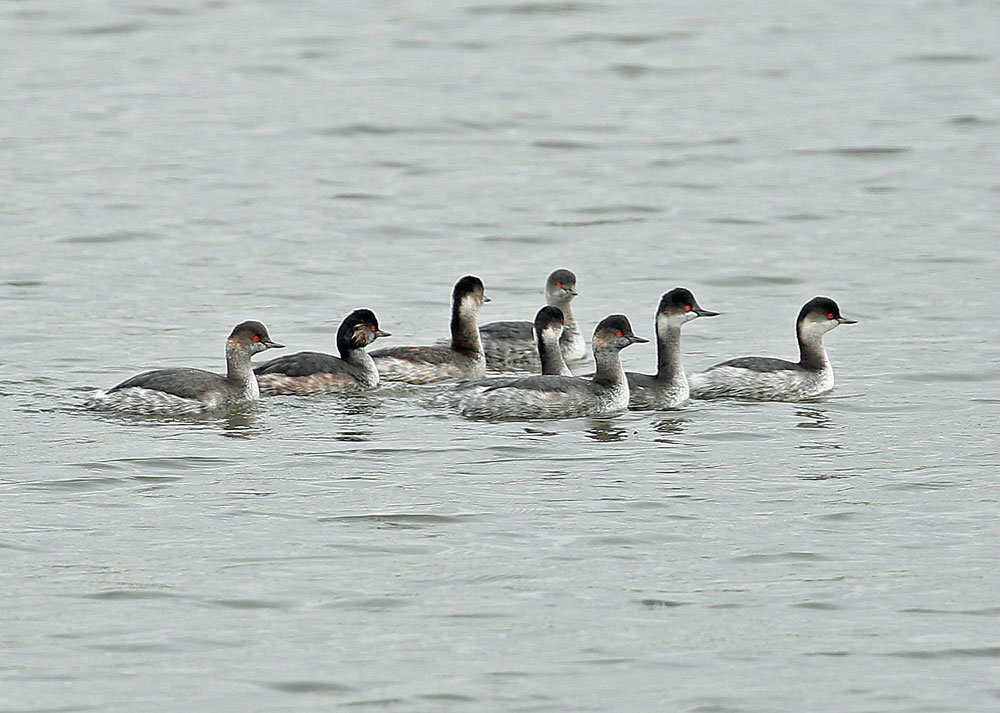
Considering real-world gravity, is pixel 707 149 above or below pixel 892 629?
above

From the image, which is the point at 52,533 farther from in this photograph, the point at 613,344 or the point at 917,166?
the point at 917,166

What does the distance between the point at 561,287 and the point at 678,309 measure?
2.43 metres

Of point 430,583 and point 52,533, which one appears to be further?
point 52,533

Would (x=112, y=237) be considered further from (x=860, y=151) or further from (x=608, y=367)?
(x=860, y=151)

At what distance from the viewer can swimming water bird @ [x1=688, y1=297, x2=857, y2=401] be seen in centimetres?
1453

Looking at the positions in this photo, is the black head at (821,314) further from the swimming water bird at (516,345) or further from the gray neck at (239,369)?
the gray neck at (239,369)

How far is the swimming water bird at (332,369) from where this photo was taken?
47.8 ft

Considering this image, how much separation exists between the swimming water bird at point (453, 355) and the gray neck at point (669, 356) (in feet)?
5.68

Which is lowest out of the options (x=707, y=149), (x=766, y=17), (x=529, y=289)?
(x=529, y=289)

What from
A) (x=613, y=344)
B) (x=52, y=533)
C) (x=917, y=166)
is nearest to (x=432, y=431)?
(x=613, y=344)

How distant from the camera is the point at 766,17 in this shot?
33.7 m

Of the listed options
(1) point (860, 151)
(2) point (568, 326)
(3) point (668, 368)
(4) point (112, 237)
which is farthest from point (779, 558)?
(1) point (860, 151)

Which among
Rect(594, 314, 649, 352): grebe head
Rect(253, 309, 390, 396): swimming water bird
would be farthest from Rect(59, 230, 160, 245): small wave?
Rect(594, 314, 649, 352): grebe head

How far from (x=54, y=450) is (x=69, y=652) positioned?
12.8 ft
